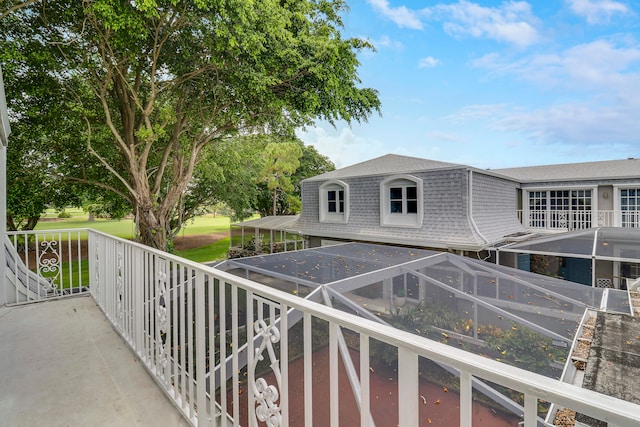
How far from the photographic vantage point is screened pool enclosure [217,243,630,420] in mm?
2178

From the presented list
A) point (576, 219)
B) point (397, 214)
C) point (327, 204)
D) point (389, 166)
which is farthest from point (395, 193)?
point (576, 219)

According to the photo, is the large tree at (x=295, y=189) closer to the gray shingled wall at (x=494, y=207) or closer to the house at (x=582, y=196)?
the gray shingled wall at (x=494, y=207)

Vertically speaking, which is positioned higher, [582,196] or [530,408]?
[582,196]

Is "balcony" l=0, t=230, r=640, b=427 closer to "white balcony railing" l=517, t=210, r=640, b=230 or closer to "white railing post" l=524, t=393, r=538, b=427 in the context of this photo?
"white railing post" l=524, t=393, r=538, b=427

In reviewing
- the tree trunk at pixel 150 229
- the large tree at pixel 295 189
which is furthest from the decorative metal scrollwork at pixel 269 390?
the large tree at pixel 295 189

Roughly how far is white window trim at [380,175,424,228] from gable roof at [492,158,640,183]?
4883 mm

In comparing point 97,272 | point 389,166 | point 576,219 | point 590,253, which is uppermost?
point 389,166

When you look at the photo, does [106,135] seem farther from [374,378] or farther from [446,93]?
[446,93]

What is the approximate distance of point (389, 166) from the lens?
38.0 ft

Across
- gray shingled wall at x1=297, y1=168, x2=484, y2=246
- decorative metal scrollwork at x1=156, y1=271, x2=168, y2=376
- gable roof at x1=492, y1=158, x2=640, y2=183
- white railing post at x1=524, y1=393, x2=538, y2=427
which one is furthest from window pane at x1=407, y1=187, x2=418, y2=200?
white railing post at x1=524, y1=393, x2=538, y2=427

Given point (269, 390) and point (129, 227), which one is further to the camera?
point (129, 227)

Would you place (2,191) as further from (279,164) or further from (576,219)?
(279,164)

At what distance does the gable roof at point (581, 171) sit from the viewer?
1125 cm

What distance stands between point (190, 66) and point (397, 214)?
7.67 metres
